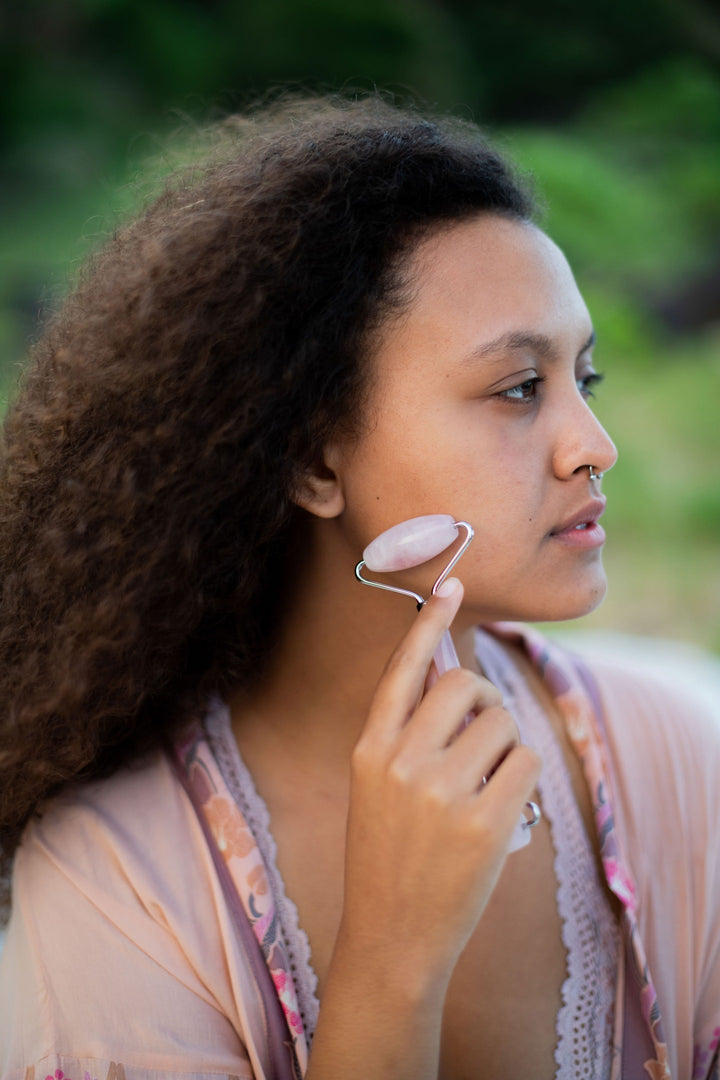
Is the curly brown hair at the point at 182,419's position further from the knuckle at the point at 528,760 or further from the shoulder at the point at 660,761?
the shoulder at the point at 660,761

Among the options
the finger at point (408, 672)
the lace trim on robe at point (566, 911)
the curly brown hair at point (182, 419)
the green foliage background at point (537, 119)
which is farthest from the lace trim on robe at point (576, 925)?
the green foliage background at point (537, 119)

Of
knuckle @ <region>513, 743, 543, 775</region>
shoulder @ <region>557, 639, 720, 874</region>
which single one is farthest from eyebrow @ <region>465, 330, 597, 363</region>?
shoulder @ <region>557, 639, 720, 874</region>

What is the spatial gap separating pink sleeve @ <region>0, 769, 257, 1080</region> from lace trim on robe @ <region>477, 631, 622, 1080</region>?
1.30 feet

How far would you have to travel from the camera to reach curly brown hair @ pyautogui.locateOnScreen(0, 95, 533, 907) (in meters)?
1.02

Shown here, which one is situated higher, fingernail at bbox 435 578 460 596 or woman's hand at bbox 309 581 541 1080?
fingernail at bbox 435 578 460 596

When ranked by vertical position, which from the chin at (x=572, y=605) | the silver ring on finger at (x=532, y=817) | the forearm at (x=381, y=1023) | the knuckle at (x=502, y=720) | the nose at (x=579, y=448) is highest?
the nose at (x=579, y=448)

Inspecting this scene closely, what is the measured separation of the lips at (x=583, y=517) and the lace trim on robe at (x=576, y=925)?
352mm

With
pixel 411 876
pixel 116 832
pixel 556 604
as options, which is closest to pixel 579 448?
pixel 556 604

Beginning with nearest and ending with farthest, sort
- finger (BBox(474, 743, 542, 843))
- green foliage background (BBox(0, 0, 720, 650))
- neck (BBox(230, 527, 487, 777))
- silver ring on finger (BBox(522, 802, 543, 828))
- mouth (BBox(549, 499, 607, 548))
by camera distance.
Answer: finger (BBox(474, 743, 542, 843))
silver ring on finger (BBox(522, 802, 543, 828))
mouth (BBox(549, 499, 607, 548))
neck (BBox(230, 527, 487, 777))
green foliage background (BBox(0, 0, 720, 650))

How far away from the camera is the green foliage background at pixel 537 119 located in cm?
246

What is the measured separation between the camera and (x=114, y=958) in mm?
980

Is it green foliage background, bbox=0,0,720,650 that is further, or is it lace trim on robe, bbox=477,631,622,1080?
green foliage background, bbox=0,0,720,650

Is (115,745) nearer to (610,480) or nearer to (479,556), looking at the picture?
(479,556)

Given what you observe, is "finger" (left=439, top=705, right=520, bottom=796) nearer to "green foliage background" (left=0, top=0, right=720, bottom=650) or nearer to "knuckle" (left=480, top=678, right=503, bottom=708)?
"knuckle" (left=480, top=678, right=503, bottom=708)
